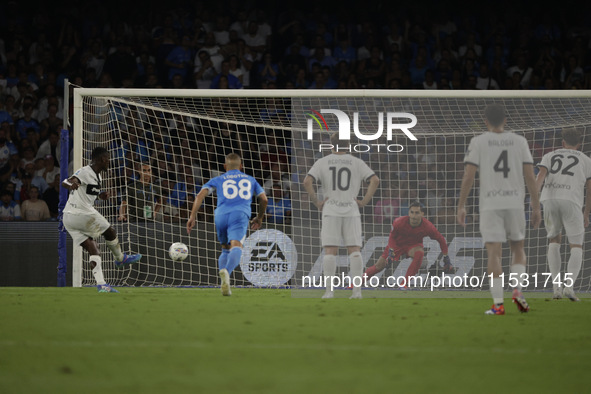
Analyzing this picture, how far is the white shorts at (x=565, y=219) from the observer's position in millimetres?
9523

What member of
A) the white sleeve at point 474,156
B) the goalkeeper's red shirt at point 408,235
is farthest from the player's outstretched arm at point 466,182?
the goalkeeper's red shirt at point 408,235

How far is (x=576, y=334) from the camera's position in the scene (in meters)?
5.64

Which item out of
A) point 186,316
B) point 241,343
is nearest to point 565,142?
point 186,316

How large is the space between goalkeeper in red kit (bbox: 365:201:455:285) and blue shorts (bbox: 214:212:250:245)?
1983 mm

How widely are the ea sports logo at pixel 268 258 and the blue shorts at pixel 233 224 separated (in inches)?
77.4

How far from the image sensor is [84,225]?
403 inches

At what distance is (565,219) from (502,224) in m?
2.83

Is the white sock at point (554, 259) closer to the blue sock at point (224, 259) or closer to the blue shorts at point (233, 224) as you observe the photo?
the blue shorts at point (233, 224)

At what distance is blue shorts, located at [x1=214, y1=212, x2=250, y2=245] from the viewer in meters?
9.64

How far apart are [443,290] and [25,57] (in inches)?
387

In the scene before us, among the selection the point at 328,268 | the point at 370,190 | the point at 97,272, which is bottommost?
the point at 97,272

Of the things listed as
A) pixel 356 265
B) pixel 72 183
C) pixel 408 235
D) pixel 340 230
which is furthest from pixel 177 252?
pixel 408 235

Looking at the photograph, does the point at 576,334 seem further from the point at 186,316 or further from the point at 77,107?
the point at 77,107

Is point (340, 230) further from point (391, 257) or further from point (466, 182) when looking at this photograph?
point (466, 182)
